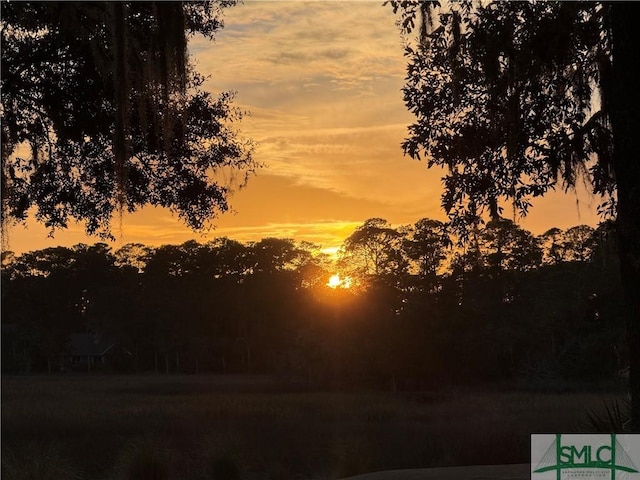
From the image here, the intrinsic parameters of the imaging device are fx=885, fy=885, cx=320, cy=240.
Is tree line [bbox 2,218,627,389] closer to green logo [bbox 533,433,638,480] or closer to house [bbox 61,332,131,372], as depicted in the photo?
house [bbox 61,332,131,372]

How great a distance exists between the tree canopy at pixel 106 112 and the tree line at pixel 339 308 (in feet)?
64.4

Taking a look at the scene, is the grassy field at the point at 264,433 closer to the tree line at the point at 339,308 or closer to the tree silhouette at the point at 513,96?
the tree silhouette at the point at 513,96

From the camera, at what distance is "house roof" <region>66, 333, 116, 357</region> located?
79000mm

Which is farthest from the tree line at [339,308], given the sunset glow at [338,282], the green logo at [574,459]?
the green logo at [574,459]

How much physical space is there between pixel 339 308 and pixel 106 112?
37.6 meters

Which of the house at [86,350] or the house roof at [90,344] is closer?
the house at [86,350]

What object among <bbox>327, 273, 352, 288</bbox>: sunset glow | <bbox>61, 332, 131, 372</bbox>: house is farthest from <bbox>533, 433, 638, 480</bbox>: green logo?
<bbox>61, 332, 131, 372</bbox>: house

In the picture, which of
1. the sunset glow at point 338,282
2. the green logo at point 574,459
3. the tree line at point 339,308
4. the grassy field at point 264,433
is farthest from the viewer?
the sunset glow at point 338,282

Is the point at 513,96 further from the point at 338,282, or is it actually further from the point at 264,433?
the point at 338,282

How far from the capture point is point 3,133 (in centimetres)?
988

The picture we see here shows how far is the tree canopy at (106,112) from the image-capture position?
8930mm

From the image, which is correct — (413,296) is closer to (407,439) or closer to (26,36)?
(407,439)

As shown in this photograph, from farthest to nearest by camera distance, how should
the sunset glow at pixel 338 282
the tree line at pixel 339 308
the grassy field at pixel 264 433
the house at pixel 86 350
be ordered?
1. the house at pixel 86 350
2. the sunset glow at pixel 338 282
3. the tree line at pixel 339 308
4. the grassy field at pixel 264 433

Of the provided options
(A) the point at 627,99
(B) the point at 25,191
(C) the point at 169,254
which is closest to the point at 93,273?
(C) the point at 169,254
